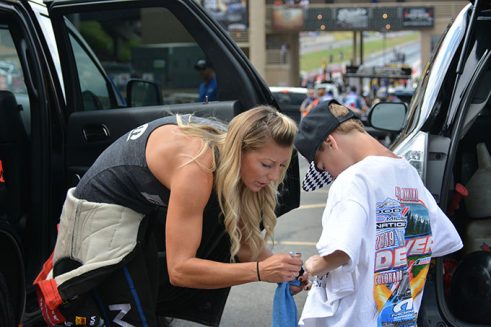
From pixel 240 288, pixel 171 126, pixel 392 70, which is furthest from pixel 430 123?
pixel 392 70

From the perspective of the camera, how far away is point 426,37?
59.1 metres

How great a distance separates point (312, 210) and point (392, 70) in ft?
30.3

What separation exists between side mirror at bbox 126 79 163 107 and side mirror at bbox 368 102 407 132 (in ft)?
5.66

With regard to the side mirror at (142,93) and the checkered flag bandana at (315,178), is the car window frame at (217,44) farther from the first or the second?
the side mirror at (142,93)

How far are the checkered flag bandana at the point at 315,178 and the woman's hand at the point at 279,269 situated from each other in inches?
15.4

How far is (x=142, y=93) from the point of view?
19.2ft

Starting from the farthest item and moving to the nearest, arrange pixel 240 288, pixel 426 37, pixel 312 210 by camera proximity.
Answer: pixel 426 37 < pixel 312 210 < pixel 240 288

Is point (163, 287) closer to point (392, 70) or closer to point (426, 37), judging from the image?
point (392, 70)

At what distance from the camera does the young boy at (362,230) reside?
253cm

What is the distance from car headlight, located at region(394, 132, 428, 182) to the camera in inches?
135

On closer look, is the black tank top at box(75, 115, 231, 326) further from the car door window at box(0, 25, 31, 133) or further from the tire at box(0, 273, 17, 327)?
the car door window at box(0, 25, 31, 133)

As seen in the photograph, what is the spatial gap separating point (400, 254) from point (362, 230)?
0.26 metres

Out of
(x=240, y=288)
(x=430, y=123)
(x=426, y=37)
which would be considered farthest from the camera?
(x=426, y=37)

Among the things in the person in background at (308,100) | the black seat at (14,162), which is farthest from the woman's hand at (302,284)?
the person in background at (308,100)
